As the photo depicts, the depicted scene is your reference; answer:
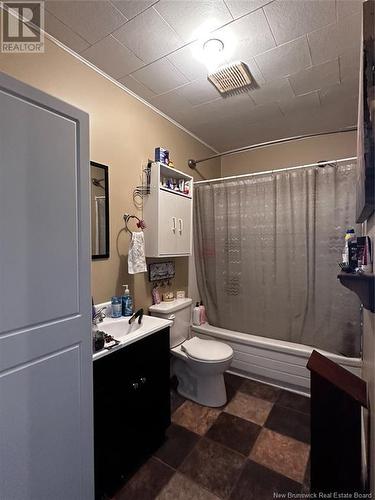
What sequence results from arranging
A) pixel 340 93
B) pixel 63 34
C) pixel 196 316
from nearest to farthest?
pixel 63 34, pixel 340 93, pixel 196 316

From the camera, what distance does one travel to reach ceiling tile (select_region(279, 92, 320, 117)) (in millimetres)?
2059

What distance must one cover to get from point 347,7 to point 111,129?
62.0 inches

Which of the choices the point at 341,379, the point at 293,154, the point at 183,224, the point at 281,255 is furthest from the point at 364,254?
the point at 293,154

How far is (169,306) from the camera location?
2129 mm

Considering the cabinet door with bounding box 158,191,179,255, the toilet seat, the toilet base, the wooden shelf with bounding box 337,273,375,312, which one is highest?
the cabinet door with bounding box 158,191,179,255

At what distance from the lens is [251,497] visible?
4.14ft

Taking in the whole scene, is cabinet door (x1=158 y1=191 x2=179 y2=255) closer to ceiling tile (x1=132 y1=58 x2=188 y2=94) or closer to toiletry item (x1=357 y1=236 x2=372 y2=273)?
ceiling tile (x1=132 y1=58 x2=188 y2=94)

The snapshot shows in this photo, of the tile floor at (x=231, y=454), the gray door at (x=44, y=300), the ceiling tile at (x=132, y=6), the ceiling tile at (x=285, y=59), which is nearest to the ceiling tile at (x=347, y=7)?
the ceiling tile at (x=285, y=59)

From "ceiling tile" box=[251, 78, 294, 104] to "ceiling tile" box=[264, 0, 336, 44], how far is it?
17.0 inches

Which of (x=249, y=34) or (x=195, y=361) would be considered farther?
(x=195, y=361)

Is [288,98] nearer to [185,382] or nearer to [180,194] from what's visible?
[180,194]

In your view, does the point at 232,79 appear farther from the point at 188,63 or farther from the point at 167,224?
the point at 167,224

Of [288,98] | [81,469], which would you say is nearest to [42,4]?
[288,98]

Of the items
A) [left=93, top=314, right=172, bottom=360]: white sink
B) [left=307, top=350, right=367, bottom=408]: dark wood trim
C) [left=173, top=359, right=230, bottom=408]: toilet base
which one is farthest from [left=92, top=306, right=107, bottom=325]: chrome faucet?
[left=307, top=350, right=367, bottom=408]: dark wood trim
